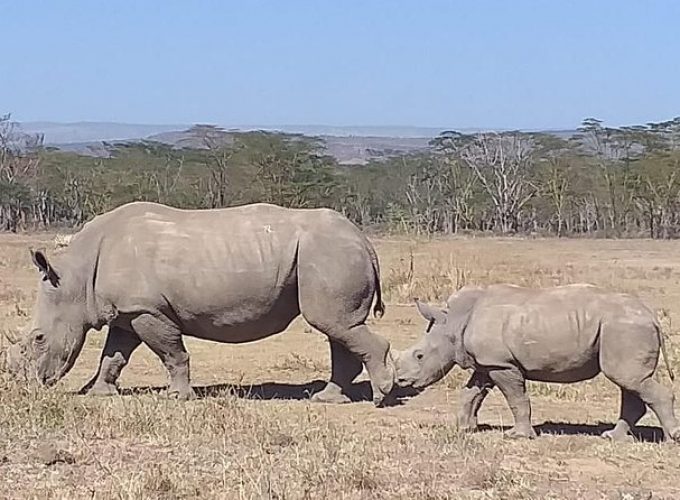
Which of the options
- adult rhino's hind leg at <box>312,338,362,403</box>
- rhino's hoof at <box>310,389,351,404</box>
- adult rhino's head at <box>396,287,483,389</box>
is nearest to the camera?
adult rhino's head at <box>396,287,483,389</box>

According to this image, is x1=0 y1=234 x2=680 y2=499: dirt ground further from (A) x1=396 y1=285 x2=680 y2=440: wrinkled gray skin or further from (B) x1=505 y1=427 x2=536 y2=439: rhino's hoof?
(A) x1=396 y1=285 x2=680 y2=440: wrinkled gray skin

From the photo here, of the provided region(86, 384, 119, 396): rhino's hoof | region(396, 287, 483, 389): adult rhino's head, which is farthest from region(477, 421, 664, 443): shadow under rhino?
region(86, 384, 119, 396): rhino's hoof

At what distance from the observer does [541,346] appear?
9.30 m

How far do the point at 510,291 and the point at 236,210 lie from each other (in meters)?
2.86

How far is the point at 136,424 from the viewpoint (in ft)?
28.3

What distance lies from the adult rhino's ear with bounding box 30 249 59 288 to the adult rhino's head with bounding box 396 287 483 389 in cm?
317

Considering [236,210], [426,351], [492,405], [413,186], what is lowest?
[413,186]

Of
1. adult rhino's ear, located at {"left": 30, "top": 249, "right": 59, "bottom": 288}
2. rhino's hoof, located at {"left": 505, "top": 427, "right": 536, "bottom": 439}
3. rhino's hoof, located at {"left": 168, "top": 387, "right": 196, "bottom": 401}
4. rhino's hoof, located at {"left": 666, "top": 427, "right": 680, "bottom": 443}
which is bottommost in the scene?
rhino's hoof, located at {"left": 168, "top": 387, "right": 196, "bottom": 401}

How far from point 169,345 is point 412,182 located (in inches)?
2443

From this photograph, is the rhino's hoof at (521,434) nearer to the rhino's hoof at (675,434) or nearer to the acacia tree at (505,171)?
the rhino's hoof at (675,434)

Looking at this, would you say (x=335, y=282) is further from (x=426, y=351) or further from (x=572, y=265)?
(x=572, y=265)

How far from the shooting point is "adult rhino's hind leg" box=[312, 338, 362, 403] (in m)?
11.4

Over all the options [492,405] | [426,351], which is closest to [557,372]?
[426,351]

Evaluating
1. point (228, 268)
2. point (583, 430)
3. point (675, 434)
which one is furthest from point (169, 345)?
point (675, 434)
